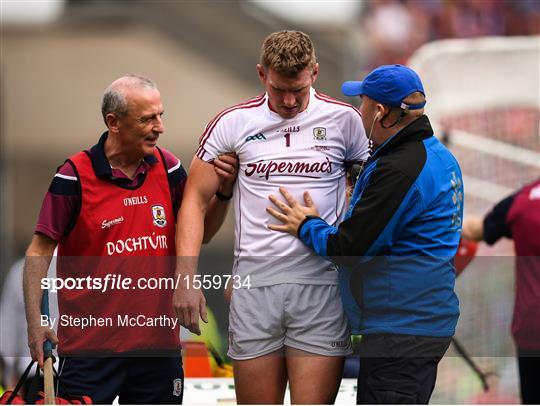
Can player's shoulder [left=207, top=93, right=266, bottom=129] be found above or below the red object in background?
above

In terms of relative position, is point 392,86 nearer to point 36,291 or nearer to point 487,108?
point 36,291

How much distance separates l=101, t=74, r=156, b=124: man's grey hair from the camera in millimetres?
5070

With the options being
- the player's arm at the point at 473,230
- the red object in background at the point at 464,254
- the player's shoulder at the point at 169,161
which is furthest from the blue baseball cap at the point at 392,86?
the player's arm at the point at 473,230

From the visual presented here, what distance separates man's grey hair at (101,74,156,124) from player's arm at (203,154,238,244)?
0.43m

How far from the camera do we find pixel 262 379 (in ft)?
16.3

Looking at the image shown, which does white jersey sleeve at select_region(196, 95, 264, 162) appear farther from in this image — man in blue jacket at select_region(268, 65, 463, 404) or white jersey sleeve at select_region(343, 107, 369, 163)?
man in blue jacket at select_region(268, 65, 463, 404)

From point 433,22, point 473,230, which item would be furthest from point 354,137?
point 433,22


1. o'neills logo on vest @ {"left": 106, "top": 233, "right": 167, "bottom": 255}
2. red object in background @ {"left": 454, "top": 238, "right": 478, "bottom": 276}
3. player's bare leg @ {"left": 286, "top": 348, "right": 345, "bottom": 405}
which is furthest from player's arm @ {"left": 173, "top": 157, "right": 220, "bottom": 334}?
red object in background @ {"left": 454, "top": 238, "right": 478, "bottom": 276}

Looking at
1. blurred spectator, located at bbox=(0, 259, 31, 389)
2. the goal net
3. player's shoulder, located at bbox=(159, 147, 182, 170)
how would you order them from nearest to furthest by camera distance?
player's shoulder, located at bbox=(159, 147, 182, 170) → blurred spectator, located at bbox=(0, 259, 31, 389) → the goal net

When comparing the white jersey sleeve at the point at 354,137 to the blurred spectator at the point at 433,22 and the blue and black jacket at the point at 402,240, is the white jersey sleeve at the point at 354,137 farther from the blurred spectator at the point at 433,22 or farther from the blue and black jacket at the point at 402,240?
the blurred spectator at the point at 433,22

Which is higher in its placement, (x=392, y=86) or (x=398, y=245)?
(x=392, y=86)

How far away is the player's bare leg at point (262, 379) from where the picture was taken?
4961mm

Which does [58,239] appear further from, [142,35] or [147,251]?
[142,35]

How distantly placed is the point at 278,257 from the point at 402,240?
0.53 meters
